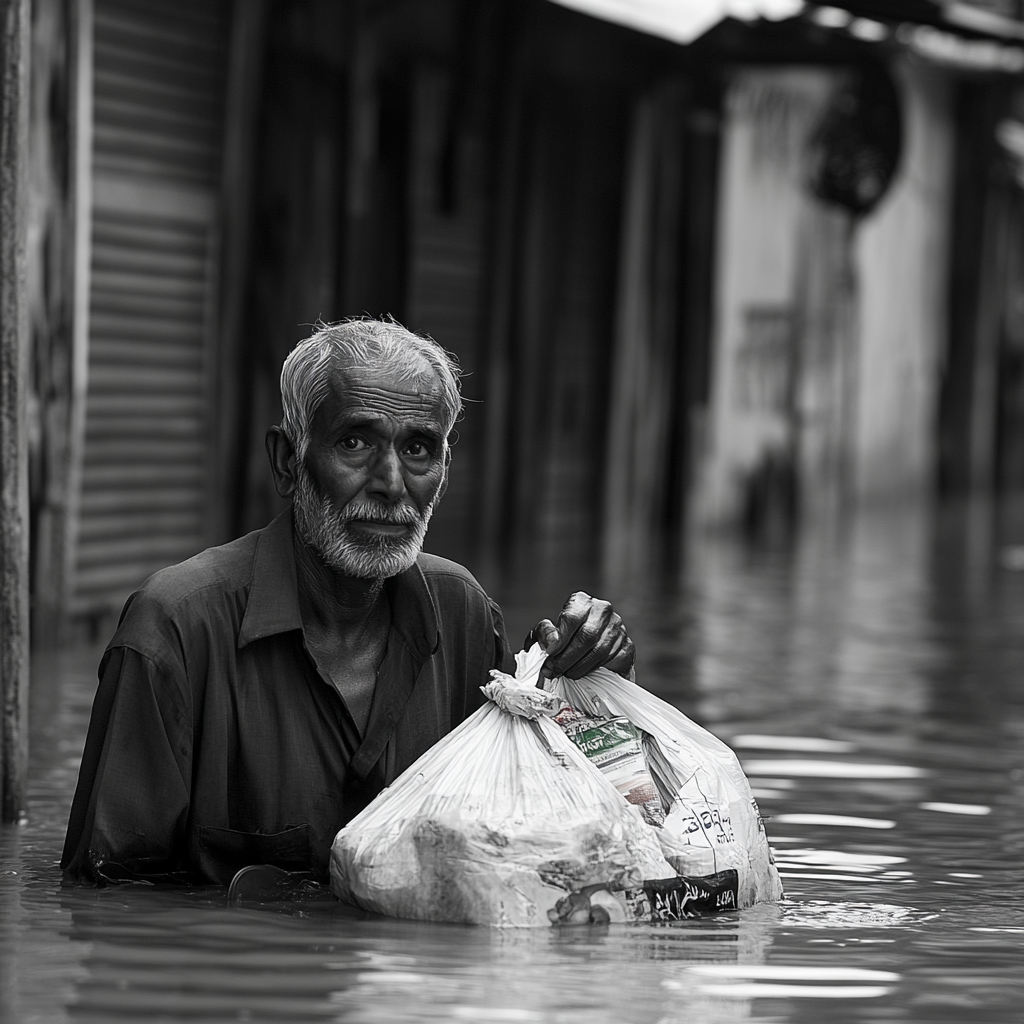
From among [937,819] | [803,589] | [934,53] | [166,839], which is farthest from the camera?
[934,53]

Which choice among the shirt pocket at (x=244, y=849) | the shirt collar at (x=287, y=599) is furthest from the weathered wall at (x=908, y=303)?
the shirt pocket at (x=244, y=849)

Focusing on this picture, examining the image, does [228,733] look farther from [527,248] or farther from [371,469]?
[527,248]

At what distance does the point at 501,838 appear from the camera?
3.47 metres

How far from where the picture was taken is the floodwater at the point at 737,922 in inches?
123

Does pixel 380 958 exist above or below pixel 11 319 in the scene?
below

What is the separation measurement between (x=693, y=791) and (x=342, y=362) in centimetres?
95

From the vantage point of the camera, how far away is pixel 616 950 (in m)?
3.42

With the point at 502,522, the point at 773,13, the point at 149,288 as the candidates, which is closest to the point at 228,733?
the point at 149,288

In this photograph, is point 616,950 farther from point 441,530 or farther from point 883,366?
point 883,366

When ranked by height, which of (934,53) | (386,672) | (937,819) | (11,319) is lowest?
(937,819)

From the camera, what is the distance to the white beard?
3781mm

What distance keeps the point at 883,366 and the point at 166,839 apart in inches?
653

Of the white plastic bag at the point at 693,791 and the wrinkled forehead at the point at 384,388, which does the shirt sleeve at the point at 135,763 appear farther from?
the white plastic bag at the point at 693,791

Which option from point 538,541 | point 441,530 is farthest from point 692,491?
point 441,530
